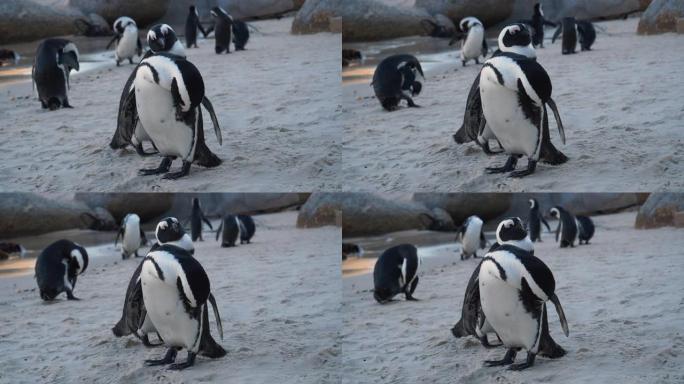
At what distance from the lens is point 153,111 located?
331cm

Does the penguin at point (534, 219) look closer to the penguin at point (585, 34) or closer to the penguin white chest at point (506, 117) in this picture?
the penguin at point (585, 34)

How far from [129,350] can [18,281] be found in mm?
1344

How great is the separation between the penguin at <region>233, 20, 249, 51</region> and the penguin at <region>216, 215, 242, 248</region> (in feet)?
3.95

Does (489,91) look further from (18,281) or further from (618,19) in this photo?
(618,19)

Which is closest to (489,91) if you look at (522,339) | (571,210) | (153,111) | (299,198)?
(522,339)

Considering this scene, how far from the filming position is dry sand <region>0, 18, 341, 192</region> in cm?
357

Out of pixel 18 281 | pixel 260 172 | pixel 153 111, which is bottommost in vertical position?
pixel 18 281

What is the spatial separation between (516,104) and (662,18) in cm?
287

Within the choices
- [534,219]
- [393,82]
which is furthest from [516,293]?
[534,219]

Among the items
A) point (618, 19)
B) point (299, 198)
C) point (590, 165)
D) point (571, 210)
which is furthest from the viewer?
point (618, 19)

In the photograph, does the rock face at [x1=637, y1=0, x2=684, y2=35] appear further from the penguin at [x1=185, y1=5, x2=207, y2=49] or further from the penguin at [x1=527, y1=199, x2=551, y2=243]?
the penguin at [x1=185, y1=5, x2=207, y2=49]

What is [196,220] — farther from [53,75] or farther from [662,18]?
[662,18]

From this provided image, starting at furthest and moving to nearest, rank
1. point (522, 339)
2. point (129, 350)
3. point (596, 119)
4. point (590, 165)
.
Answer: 1. point (596, 119)
2. point (590, 165)
3. point (129, 350)
4. point (522, 339)

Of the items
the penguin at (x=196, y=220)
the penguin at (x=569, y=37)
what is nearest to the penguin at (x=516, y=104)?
the penguin at (x=196, y=220)
